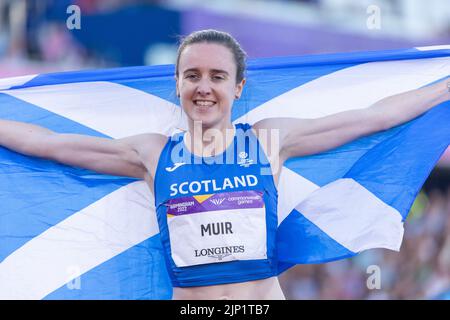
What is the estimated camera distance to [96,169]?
18.1 feet

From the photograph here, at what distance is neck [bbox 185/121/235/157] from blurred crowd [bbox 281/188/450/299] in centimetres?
523

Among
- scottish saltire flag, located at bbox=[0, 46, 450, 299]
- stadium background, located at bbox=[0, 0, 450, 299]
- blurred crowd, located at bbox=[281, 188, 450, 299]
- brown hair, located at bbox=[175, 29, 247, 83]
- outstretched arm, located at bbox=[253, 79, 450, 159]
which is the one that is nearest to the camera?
brown hair, located at bbox=[175, 29, 247, 83]

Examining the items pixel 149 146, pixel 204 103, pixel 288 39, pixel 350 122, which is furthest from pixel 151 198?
pixel 288 39

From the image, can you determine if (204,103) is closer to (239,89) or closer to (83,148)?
(239,89)

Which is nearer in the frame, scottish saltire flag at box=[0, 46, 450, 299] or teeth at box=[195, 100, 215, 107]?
teeth at box=[195, 100, 215, 107]

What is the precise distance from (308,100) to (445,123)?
732mm

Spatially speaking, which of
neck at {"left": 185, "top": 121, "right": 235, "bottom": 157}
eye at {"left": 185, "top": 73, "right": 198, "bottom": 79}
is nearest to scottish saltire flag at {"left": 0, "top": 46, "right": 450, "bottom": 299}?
neck at {"left": 185, "top": 121, "right": 235, "bottom": 157}

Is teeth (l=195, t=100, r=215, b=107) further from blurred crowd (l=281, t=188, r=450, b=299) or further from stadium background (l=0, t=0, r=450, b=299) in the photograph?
blurred crowd (l=281, t=188, r=450, b=299)

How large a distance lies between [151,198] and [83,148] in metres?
0.44

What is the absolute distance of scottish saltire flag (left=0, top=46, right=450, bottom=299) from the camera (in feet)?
18.4

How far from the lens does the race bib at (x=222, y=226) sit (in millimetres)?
5102

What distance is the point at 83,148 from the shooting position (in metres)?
5.46

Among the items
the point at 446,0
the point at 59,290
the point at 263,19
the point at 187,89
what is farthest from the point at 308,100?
the point at 446,0

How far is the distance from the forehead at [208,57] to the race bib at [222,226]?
0.61 m
